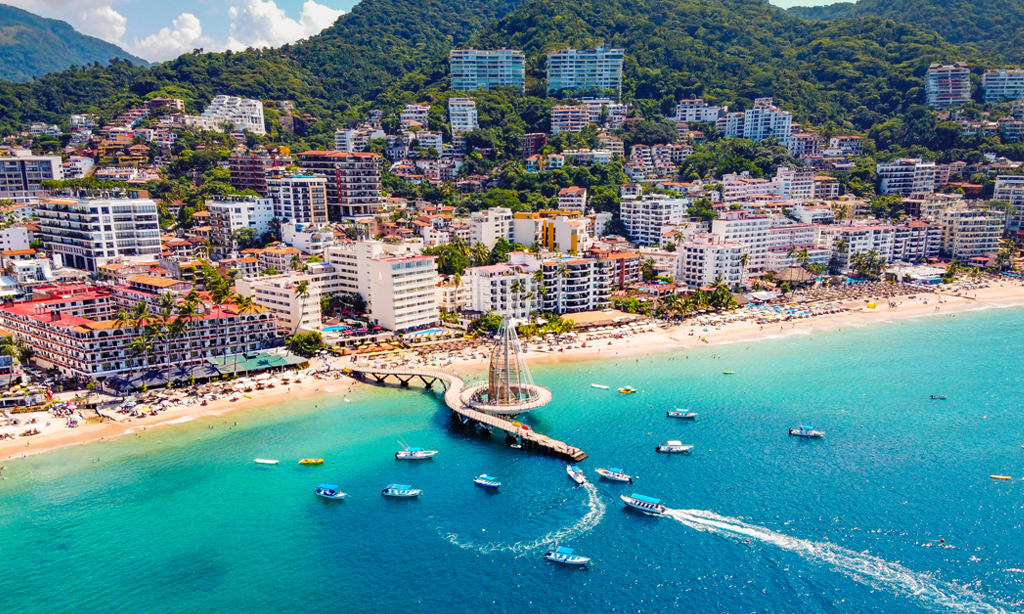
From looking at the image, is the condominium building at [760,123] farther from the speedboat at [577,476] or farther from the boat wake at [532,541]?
the boat wake at [532,541]

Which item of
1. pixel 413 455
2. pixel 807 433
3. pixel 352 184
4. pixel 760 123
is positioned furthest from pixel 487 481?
pixel 760 123

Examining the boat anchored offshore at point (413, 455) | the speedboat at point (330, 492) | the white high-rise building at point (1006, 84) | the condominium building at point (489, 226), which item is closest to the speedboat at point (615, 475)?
the boat anchored offshore at point (413, 455)

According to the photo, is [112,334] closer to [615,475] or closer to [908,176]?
[615,475]

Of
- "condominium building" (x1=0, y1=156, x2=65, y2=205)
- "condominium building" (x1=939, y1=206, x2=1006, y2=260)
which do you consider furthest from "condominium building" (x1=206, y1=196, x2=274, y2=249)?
"condominium building" (x1=939, y1=206, x2=1006, y2=260)

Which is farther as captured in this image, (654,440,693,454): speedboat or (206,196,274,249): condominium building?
(206,196,274,249): condominium building

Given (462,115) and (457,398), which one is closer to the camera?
(457,398)

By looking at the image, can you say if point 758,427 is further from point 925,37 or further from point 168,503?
point 925,37

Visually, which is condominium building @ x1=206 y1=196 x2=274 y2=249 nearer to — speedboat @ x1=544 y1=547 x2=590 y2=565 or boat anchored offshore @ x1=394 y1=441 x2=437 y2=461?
boat anchored offshore @ x1=394 y1=441 x2=437 y2=461
